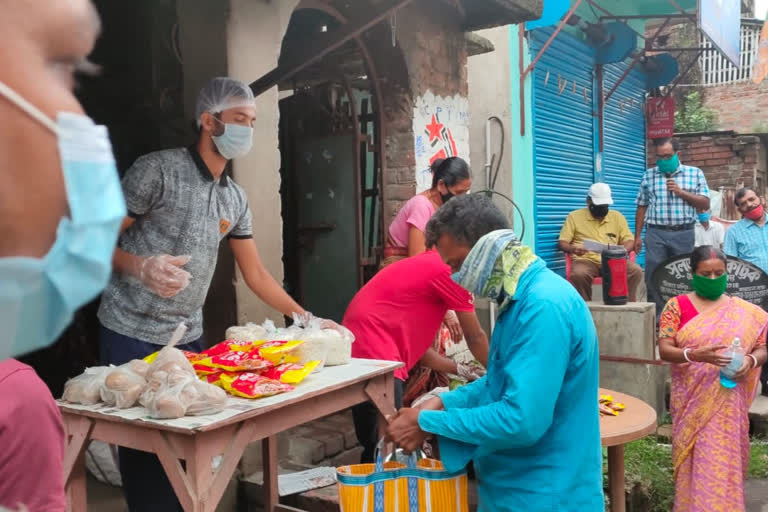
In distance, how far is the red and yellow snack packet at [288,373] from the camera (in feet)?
7.95

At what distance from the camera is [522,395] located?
1.93 metres

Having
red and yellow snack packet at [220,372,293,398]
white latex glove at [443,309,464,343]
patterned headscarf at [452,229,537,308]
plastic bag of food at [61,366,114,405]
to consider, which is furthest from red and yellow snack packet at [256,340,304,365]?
white latex glove at [443,309,464,343]

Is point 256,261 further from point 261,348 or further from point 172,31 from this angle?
point 172,31

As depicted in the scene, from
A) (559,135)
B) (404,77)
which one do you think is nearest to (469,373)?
(404,77)

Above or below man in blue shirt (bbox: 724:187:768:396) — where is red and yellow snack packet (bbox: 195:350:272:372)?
below

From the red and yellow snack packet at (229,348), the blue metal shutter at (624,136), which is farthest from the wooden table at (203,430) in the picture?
the blue metal shutter at (624,136)

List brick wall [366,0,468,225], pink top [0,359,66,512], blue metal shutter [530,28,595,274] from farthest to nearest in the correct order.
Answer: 1. blue metal shutter [530,28,595,274]
2. brick wall [366,0,468,225]
3. pink top [0,359,66,512]

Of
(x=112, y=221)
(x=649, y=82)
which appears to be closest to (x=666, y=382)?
(x=112, y=221)

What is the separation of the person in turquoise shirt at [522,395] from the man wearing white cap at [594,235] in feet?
15.9

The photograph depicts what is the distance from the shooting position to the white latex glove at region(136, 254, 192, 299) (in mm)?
2334

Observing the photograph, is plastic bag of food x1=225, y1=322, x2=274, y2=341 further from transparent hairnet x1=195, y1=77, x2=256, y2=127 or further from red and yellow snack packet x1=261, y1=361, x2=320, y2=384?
transparent hairnet x1=195, y1=77, x2=256, y2=127

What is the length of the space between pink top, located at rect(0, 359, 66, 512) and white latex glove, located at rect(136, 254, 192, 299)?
812 millimetres

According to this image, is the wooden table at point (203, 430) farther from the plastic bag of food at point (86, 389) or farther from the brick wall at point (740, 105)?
the brick wall at point (740, 105)

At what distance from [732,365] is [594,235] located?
363 cm
